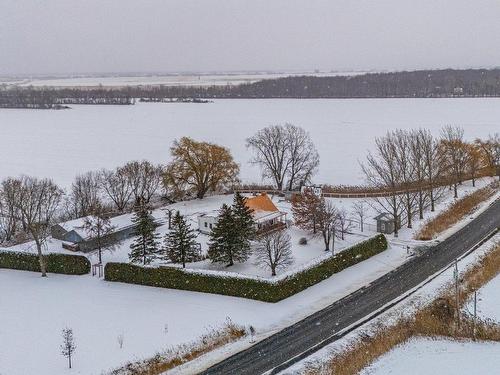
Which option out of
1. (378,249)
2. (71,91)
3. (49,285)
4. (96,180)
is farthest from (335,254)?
(71,91)

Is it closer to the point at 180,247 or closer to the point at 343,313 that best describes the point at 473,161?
the point at 343,313

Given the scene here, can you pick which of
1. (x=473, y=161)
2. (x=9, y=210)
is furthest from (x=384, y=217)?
(x=9, y=210)

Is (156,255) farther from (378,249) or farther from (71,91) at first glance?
(71,91)

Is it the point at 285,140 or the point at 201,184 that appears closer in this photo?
the point at 201,184

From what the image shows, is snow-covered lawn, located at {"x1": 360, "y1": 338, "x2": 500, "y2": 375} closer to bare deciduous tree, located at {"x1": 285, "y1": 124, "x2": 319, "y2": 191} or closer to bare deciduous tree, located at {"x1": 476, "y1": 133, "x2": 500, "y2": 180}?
bare deciduous tree, located at {"x1": 285, "y1": 124, "x2": 319, "y2": 191}

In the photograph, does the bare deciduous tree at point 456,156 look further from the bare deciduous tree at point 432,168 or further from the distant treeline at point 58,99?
the distant treeline at point 58,99
